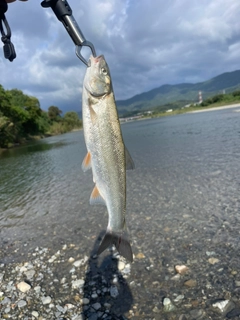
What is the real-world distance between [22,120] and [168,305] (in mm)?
81899

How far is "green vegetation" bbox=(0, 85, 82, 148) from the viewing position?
59100 mm

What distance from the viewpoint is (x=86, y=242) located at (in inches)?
267

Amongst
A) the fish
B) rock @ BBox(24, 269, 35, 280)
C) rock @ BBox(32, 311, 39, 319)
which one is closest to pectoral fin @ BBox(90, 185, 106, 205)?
the fish

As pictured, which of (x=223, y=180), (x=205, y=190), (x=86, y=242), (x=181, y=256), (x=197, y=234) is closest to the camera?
(x=181, y=256)

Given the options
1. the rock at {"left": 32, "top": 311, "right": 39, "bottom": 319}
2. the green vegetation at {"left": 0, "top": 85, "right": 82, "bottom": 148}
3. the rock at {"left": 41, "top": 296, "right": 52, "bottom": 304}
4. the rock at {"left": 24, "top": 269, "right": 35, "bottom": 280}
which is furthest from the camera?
the green vegetation at {"left": 0, "top": 85, "right": 82, "bottom": 148}

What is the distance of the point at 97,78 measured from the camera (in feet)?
8.26

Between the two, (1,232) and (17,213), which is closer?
(1,232)

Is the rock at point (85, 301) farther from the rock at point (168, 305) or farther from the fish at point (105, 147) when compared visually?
the fish at point (105, 147)

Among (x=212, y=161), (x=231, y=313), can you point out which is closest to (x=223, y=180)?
(x=212, y=161)

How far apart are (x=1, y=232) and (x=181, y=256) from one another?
6158 millimetres

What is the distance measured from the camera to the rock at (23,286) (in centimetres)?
494

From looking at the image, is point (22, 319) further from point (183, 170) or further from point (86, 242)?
point (183, 170)

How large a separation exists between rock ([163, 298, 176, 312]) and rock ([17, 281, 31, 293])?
2.65m

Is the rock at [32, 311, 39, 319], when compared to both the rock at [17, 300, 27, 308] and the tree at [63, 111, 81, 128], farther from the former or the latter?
the tree at [63, 111, 81, 128]
